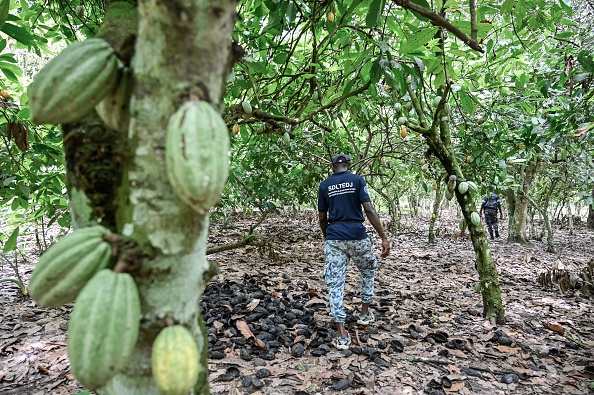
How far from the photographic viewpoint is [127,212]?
0.57 m

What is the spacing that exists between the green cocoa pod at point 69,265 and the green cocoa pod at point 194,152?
0.15 metres

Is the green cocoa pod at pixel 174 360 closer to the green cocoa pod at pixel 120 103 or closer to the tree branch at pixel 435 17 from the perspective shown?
the green cocoa pod at pixel 120 103

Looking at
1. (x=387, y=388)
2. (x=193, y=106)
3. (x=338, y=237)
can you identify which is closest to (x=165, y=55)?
(x=193, y=106)

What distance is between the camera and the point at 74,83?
55 centimetres

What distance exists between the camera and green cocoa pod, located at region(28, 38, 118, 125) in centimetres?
54

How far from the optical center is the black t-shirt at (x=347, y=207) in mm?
3189

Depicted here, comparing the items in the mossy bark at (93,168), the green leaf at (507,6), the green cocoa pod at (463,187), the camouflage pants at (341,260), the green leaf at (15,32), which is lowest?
the camouflage pants at (341,260)

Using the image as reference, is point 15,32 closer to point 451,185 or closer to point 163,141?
point 163,141

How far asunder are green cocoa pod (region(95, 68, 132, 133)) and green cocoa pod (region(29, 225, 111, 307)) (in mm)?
159

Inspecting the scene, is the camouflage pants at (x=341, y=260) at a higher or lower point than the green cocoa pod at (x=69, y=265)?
lower

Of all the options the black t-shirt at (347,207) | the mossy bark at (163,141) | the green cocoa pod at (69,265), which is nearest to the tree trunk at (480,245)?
the black t-shirt at (347,207)

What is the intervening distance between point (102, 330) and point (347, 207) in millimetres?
2794

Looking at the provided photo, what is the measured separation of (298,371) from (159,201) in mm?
2296

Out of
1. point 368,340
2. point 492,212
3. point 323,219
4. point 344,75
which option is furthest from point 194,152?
point 492,212
